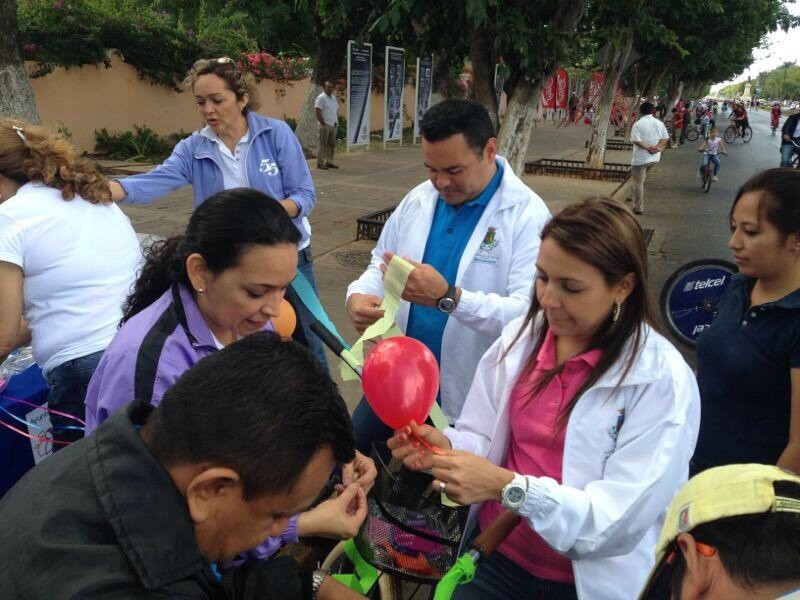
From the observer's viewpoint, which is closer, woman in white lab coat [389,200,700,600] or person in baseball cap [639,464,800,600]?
person in baseball cap [639,464,800,600]

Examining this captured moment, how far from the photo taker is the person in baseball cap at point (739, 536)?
101cm

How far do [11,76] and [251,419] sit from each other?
36.6ft

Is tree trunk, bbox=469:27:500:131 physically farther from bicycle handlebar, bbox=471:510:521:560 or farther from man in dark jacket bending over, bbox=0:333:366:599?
man in dark jacket bending over, bbox=0:333:366:599

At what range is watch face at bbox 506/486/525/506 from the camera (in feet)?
5.20

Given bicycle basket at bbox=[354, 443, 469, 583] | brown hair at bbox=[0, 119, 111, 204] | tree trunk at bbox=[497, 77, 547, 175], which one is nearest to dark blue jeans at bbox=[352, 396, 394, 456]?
bicycle basket at bbox=[354, 443, 469, 583]

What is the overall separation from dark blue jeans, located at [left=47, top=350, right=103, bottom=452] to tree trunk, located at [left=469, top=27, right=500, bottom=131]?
446 centimetres

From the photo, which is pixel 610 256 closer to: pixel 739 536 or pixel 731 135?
pixel 739 536

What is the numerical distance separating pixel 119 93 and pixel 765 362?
15749 mm

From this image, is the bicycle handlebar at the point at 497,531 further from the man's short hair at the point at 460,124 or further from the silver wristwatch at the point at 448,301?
the man's short hair at the point at 460,124

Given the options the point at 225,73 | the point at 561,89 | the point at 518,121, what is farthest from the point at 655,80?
the point at 225,73

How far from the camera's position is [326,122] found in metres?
13.6

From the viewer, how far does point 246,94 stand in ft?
12.7

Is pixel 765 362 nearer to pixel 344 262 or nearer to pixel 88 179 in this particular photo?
pixel 88 179

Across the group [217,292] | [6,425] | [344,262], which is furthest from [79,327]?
[344,262]
